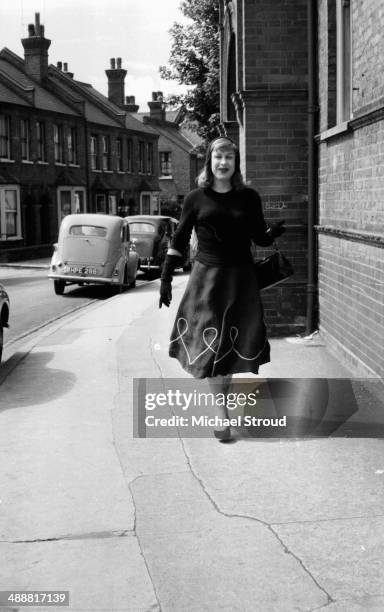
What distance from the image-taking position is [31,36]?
46812 mm

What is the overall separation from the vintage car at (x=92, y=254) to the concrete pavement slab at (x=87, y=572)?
16.8 m

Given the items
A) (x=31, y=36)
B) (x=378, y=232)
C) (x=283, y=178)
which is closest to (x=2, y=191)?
(x=31, y=36)

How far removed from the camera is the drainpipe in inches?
390

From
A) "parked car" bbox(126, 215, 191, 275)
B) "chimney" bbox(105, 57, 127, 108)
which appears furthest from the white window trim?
"parked car" bbox(126, 215, 191, 275)

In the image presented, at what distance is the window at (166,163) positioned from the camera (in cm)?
6994

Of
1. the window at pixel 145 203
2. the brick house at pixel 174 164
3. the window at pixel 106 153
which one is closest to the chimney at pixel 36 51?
the window at pixel 106 153

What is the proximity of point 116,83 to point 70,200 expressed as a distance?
17.4 m

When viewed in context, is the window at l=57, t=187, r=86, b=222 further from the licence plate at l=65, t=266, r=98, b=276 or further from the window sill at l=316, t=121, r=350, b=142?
the window sill at l=316, t=121, r=350, b=142

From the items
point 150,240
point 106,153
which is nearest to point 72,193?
point 106,153

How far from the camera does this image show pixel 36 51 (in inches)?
1864

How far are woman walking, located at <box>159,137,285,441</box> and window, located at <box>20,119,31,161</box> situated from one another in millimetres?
37198

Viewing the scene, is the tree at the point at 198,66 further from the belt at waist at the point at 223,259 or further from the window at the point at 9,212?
the belt at waist at the point at 223,259

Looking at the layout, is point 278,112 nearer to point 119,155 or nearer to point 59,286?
point 59,286

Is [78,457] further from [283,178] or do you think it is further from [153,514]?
[283,178]
